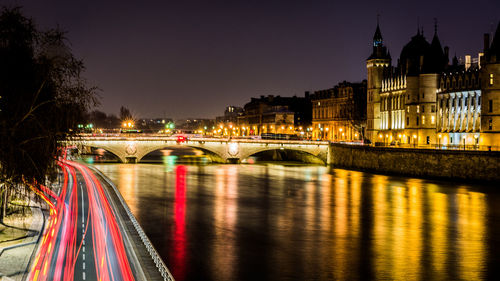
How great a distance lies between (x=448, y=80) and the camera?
72.9m

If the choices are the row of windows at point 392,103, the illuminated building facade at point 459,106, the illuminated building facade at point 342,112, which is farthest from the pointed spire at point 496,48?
the illuminated building facade at point 342,112

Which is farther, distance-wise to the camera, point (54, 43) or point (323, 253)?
point (323, 253)

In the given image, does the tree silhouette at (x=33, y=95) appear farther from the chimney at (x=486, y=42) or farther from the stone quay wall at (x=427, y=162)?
the chimney at (x=486, y=42)

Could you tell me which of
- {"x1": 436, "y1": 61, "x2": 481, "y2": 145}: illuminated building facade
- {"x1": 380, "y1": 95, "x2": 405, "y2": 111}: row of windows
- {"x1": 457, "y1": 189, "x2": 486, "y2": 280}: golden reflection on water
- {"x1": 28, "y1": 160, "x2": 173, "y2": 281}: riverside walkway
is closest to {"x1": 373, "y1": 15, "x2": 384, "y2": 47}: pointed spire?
{"x1": 380, "y1": 95, "x2": 405, "y2": 111}: row of windows

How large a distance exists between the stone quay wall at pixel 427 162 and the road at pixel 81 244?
3210 centimetres

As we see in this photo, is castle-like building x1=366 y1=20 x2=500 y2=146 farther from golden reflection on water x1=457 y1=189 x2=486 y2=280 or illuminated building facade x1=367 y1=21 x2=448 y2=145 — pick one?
golden reflection on water x1=457 y1=189 x2=486 y2=280

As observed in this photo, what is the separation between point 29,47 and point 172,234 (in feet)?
39.3

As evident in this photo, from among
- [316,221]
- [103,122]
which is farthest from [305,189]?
[103,122]

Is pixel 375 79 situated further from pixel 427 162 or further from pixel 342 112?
pixel 427 162

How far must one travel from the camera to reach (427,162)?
5656 cm

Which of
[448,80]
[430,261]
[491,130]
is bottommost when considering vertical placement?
[430,261]

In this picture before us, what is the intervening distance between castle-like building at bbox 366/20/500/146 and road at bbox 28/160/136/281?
4158cm

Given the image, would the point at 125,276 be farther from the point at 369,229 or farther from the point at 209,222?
the point at 369,229

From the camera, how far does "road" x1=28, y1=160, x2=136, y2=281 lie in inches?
719
